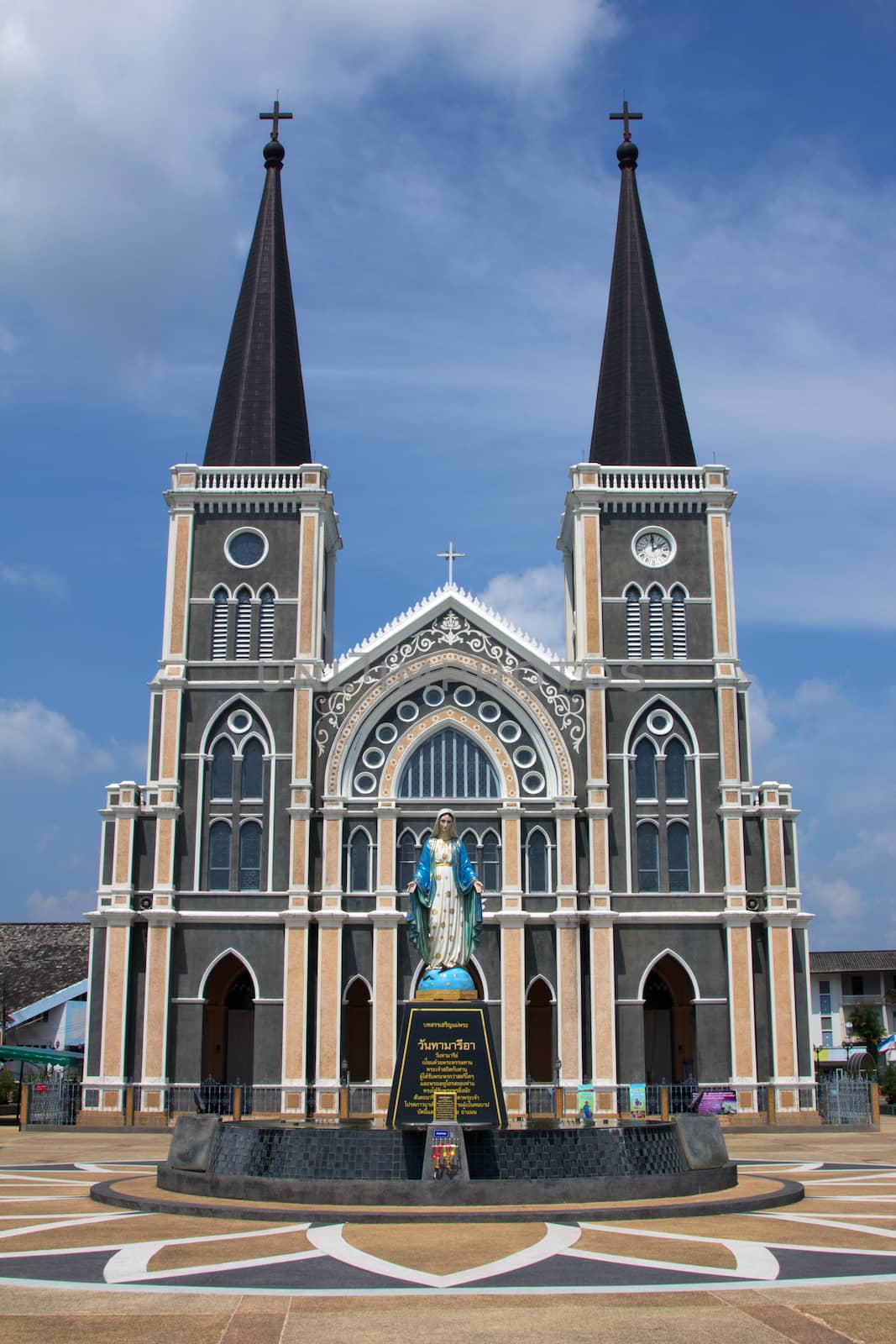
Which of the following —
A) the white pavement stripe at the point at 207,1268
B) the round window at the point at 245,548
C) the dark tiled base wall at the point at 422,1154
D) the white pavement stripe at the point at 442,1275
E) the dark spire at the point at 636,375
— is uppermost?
the dark spire at the point at 636,375

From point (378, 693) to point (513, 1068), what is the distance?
1213 centimetres

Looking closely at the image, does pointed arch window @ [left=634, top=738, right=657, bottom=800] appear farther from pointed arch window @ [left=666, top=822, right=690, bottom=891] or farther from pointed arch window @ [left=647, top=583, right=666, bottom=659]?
pointed arch window @ [left=647, top=583, right=666, bottom=659]

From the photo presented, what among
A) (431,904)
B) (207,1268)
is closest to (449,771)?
(431,904)

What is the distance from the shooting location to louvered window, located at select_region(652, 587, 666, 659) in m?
44.2

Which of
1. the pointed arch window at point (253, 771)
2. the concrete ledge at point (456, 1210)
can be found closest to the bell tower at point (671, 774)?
the pointed arch window at point (253, 771)

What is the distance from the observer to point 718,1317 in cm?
1046

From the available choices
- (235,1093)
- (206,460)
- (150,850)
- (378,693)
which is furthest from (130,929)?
(206,460)

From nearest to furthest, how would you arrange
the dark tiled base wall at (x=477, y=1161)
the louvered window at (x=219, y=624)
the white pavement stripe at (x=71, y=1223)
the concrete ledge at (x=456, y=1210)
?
the white pavement stripe at (x=71, y=1223) < the concrete ledge at (x=456, y=1210) < the dark tiled base wall at (x=477, y=1161) < the louvered window at (x=219, y=624)

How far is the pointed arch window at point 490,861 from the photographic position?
4212cm

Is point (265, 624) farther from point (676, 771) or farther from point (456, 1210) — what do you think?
point (456, 1210)

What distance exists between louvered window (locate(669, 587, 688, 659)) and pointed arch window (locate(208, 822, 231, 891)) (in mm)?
15411

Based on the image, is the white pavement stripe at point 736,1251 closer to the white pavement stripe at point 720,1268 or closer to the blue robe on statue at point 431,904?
the white pavement stripe at point 720,1268

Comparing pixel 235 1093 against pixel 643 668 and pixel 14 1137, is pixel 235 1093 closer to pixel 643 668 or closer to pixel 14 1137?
pixel 14 1137

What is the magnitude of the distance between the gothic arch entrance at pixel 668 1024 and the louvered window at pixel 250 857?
12693 mm
